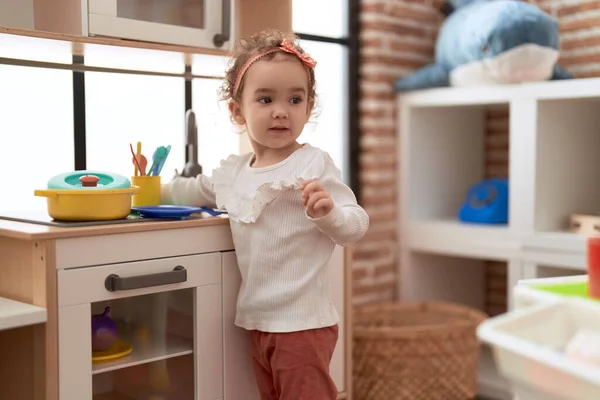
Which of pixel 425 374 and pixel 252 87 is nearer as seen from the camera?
pixel 252 87

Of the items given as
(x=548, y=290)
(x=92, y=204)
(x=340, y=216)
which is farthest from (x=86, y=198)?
(x=548, y=290)

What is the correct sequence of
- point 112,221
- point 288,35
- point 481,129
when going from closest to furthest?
point 112,221 < point 288,35 < point 481,129

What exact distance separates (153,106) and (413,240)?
1.11m

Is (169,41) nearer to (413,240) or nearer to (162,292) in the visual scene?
(162,292)

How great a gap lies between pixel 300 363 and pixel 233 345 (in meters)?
0.21

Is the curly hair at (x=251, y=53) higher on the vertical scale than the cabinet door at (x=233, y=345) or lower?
higher

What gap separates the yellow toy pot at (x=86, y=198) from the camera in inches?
63.0

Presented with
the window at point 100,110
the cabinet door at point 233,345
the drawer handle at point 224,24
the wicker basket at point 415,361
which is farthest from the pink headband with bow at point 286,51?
the wicker basket at point 415,361

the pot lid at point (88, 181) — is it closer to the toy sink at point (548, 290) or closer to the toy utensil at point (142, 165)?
the toy utensil at point (142, 165)

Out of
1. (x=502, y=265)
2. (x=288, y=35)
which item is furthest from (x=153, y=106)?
(x=502, y=265)

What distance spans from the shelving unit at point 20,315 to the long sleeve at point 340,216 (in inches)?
22.4

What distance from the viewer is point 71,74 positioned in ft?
7.20

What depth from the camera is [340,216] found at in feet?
5.17

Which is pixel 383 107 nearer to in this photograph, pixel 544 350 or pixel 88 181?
pixel 88 181
